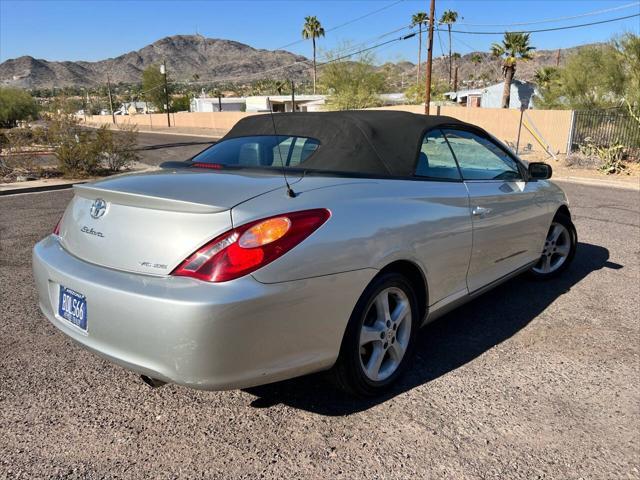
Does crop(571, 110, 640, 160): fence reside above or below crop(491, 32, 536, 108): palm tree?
below

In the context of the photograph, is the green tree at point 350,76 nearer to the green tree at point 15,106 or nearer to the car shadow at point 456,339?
the green tree at point 15,106

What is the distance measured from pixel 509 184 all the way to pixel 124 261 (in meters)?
2.92

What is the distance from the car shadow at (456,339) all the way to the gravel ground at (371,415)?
0.01 metres

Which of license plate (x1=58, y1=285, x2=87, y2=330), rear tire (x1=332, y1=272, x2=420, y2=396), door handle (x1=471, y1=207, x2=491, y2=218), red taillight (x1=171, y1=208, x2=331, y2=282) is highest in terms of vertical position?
red taillight (x1=171, y1=208, x2=331, y2=282)

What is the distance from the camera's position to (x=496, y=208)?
3660 mm

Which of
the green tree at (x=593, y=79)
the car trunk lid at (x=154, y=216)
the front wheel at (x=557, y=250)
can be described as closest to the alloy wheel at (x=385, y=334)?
the car trunk lid at (x=154, y=216)

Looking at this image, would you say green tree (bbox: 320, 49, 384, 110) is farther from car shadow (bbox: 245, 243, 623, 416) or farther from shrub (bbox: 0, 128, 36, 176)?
car shadow (bbox: 245, 243, 623, 416)

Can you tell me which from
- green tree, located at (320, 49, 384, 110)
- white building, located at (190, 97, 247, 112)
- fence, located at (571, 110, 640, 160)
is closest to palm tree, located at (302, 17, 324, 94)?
white building, located at (190, 97, 247, 112)

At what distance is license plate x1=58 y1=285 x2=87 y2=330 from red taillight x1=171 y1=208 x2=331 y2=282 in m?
0.56

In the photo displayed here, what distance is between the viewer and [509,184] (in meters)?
3.94

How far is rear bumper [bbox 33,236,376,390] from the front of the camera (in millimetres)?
2057

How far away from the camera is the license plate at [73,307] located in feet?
7.80

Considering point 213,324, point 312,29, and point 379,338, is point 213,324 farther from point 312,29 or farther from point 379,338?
point 312,29

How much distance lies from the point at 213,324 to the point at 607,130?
829 inches
